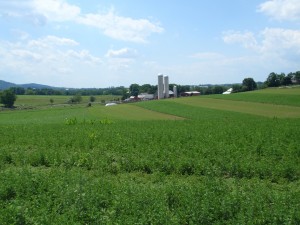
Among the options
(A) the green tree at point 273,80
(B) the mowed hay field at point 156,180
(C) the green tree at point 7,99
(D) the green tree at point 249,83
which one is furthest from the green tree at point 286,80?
(B) the mowed hay field at point 156,180

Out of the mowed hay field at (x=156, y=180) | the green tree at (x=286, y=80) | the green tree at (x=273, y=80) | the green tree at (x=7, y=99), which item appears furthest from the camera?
the green tree at (x=273, y=80)

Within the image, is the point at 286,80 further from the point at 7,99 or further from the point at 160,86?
the point at 7,99

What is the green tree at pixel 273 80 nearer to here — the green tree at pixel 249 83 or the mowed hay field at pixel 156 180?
the green tree at pixel 249 83

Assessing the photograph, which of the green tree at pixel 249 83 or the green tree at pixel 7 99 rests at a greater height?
the green tree at pixel 249 83

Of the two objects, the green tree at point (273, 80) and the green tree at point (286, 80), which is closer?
the green tree at point (286, 80)

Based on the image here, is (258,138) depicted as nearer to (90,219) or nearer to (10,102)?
(90,219)

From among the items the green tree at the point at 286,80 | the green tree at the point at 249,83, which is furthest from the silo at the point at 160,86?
the green tree at the point at 286,80

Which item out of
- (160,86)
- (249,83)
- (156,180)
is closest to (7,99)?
(160,86)

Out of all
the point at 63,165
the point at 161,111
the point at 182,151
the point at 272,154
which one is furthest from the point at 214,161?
the point at 161,111

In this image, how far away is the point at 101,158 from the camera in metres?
12.7

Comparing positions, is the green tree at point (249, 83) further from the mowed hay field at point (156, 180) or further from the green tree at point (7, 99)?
the mowed hay field at point (156, 180)

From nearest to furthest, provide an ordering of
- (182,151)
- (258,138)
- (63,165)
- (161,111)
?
(63,165), (182,151), (258,138), (161,111)

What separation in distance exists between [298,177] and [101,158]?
7.06 m

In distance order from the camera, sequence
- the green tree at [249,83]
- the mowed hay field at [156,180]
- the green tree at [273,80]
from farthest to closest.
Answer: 1. the green tree at [249,83]
2. the green tree at [273,80]
3. the mowed hay field at [156,180]
